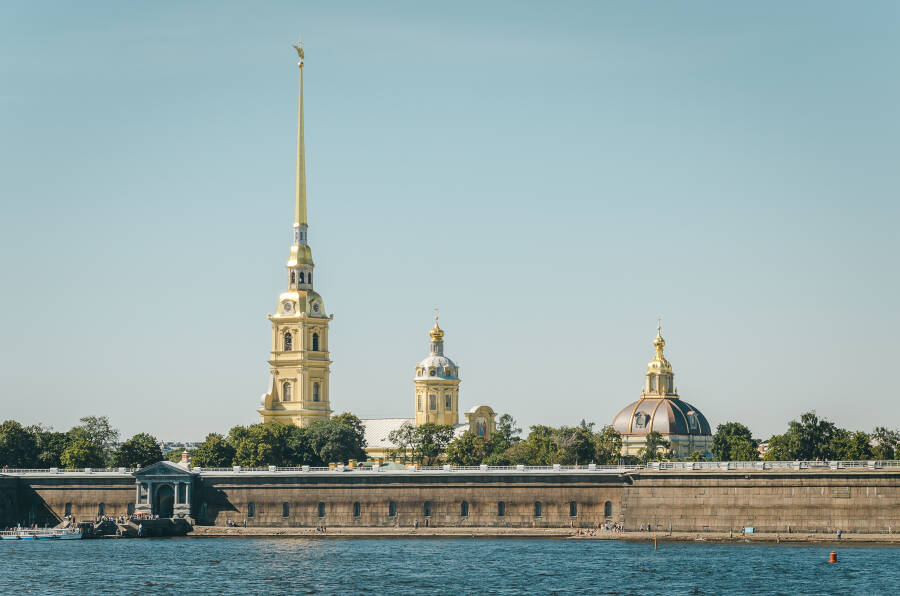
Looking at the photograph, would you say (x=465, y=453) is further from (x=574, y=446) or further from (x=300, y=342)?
(x=300, y=342)

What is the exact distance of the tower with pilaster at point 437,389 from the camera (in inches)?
7633

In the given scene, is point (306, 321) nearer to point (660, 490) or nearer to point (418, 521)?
point (418, 521)

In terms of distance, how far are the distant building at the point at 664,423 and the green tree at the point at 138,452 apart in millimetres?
56873

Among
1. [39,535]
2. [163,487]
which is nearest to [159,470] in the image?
[163,487]

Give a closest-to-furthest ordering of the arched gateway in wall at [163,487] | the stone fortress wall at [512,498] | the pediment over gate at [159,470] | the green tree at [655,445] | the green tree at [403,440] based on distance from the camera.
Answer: the stone fortress wall at [512,498], the arched gateway in wall at [163,487], the pediment over gate at [159,470], the green tree at [403,440], the green tree at [655,445]

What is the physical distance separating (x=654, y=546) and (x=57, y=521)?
57.6 meters

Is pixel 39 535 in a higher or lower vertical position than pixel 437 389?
lower

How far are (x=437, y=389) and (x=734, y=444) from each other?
134 feet

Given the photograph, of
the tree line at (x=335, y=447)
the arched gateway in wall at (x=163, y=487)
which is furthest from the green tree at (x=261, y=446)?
the arched gateway in wall at (x=163, y=487)

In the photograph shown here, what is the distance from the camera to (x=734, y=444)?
17125cm

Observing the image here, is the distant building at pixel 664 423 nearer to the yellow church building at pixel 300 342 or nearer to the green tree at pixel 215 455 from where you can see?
the yellow church building at pixel 300 342

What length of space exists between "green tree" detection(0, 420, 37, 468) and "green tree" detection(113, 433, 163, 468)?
29.7 ft

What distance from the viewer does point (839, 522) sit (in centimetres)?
11069

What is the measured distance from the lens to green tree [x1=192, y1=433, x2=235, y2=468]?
497ft
